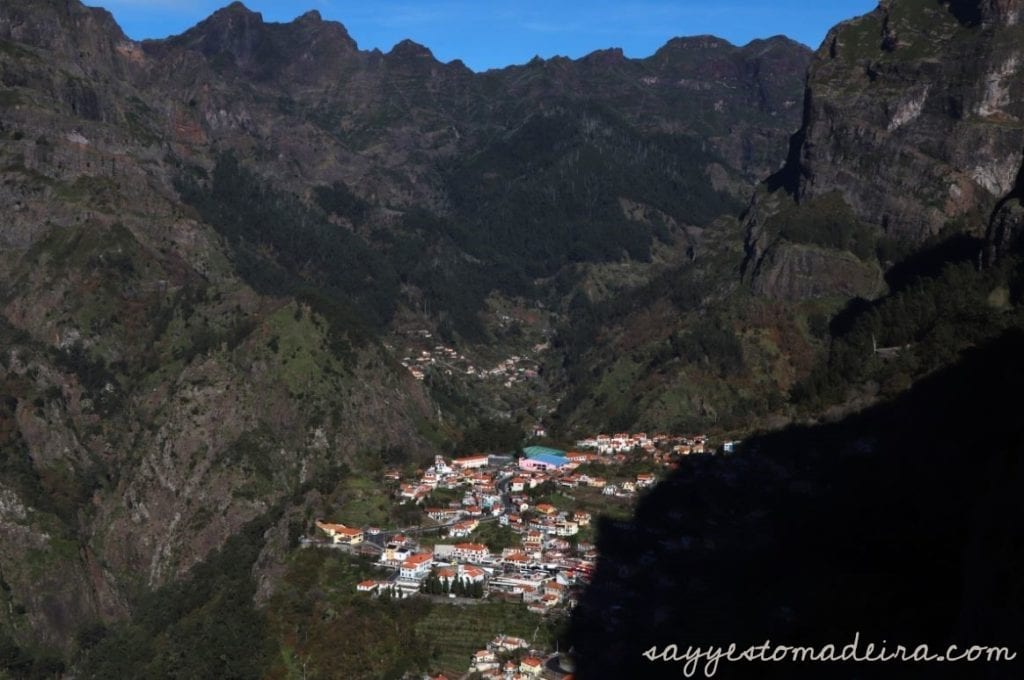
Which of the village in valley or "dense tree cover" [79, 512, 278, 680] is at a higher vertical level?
the village in valley

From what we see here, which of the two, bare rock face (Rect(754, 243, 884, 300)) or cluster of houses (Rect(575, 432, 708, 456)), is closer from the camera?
cluster of houses (Rect(575, 432, 708, 456))

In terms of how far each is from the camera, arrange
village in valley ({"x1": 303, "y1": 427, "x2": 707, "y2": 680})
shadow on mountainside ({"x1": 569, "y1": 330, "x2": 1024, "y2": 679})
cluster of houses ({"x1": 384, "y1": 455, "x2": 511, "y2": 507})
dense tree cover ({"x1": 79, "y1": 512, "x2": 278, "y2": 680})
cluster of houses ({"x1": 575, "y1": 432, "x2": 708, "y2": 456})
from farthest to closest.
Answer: cluster of houses ({"x1": 575, "y1": 432, "x2": 708, "y2": 456}), cluster of houses ({"x1": 384, "y1": 455, "x2": 511, "y2": 507}), dense tree cover ({"x1": 79, "y1": 512, "x2": 278, "y2": 680}), village in valley ({"x1": 303, "y1": 427, "x2": 707, "y2": 680}), shadow on mountainside ({"x1": 569, "y1": 330, "x2": 1024, "y2": 679})

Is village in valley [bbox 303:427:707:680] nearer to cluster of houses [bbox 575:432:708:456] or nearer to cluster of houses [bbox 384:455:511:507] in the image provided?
cluster of houses [bbox 384:455:511:507]

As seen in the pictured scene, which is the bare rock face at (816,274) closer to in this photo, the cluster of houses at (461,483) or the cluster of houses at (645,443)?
the cluster of houses at (645,443)

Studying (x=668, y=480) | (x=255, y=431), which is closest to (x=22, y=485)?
(x=255, y=431)

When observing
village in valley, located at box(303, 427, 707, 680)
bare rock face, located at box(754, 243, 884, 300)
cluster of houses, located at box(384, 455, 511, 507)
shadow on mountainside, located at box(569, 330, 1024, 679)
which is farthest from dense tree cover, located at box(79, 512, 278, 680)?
bare rock face, located at box(754, 243, 884, 300)

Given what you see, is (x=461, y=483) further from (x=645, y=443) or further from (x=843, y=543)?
(x=843, y=543)

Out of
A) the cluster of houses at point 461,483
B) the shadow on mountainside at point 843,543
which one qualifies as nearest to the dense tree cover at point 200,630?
the cluster of houses at point 461,483

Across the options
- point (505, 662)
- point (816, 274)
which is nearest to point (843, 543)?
point (505, 662)
